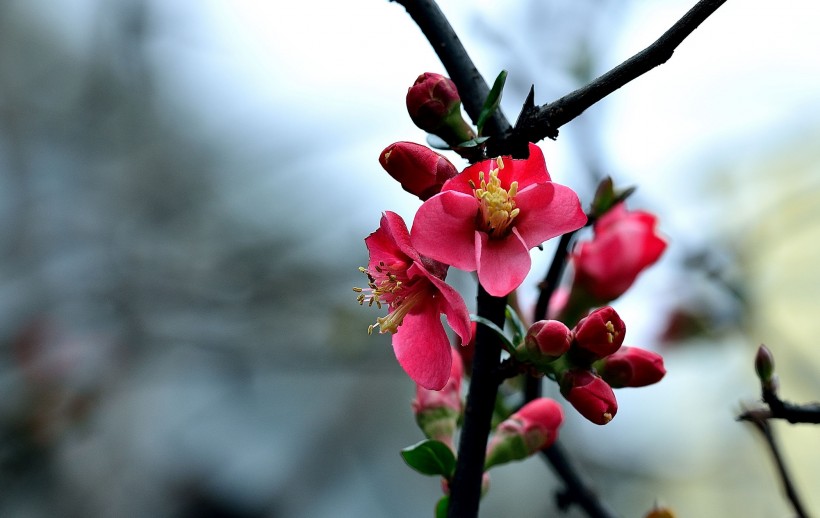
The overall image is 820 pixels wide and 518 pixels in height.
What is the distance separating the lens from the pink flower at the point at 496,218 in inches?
22.7

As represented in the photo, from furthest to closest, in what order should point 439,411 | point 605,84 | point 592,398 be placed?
point 439,411
point 592,398
point 605,84

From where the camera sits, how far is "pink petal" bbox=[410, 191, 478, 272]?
57 cm

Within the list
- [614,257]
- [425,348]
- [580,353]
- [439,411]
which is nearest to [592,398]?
[580,353]

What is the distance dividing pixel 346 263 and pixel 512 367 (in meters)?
2.90

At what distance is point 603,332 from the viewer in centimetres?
59

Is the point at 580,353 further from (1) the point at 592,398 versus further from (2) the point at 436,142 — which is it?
(2) the point at 436,142

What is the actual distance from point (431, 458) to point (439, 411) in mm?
146

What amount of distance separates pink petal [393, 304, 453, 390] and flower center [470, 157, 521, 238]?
9 centimetres

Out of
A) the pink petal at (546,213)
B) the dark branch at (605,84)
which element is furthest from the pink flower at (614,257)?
the dark branch at (605,84)

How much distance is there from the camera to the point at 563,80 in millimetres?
1743

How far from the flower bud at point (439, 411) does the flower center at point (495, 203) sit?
213 mm

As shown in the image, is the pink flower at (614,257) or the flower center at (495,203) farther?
the pink flower at (614,257)

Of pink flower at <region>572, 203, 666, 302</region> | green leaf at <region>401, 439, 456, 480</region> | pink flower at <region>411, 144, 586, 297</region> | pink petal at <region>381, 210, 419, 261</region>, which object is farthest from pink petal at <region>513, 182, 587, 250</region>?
pink flower at <region>572, 203, 666, 302</region>

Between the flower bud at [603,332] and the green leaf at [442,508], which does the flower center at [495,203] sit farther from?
the green leaf at [442,508]
